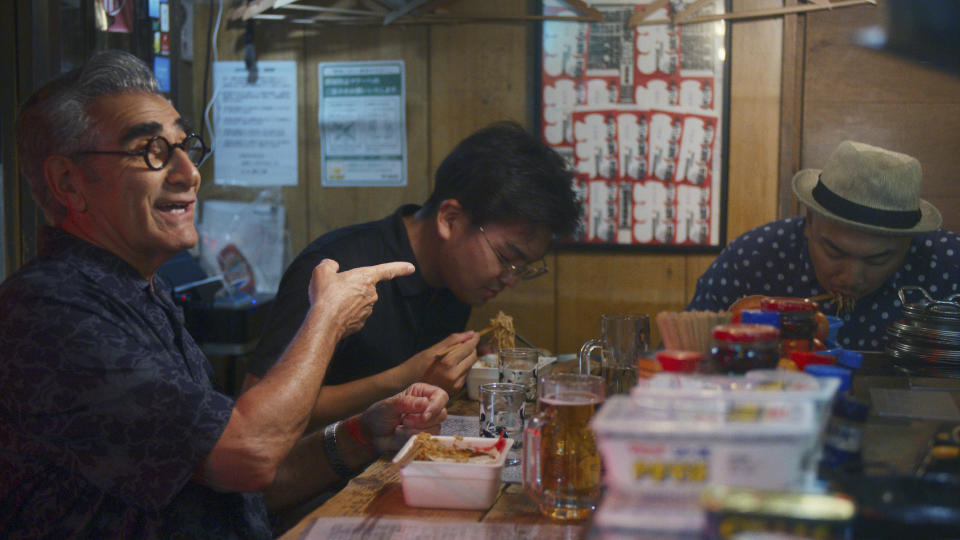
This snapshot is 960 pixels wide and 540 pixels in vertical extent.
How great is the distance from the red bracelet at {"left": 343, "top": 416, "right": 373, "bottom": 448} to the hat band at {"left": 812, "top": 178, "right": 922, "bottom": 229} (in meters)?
1.51

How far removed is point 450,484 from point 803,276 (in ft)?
5.68

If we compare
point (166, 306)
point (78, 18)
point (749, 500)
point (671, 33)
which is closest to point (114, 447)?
point (166, 306)

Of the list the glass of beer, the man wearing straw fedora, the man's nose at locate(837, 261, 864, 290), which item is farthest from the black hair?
the glass of beer

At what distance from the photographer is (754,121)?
3357 millimetres

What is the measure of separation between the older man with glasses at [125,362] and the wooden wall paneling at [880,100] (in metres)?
2.24

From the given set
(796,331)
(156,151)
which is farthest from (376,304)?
(796,331)

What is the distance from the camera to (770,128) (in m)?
3.35

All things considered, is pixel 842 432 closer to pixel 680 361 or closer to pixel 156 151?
pixel 680 361

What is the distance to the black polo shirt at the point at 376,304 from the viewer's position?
2.17 meters

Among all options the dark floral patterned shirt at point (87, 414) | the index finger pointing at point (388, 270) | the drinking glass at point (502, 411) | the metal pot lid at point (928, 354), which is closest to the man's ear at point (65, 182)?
the dark floral patterned shirt at point (87, 414)

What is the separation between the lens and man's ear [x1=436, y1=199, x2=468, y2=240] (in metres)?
2.41

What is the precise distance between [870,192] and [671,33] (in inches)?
50.1

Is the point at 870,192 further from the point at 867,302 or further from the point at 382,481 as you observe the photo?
the point at 382,481

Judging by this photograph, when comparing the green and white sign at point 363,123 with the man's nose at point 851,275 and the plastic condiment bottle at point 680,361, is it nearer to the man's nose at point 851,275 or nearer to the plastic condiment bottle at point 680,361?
the man's nose at point 851,275
